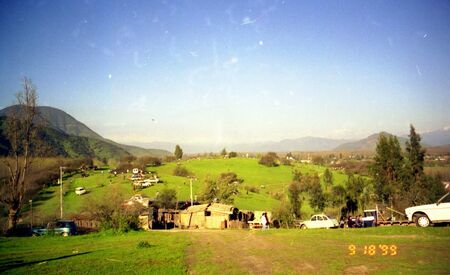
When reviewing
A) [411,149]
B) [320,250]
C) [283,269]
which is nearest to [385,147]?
[411,149]

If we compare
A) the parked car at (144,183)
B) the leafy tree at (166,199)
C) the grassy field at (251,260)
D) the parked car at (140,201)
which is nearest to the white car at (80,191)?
the parked car at (144,183)

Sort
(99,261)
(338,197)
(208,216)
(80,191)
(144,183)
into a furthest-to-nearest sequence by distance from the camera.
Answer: (144,183)
(80,191)
(338,197)
(208,216)
(99,261)

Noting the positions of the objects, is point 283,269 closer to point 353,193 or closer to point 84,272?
point 84,272

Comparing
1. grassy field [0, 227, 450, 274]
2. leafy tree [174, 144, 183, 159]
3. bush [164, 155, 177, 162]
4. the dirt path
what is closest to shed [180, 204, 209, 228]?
grassy field [0, 227, 450, 274]

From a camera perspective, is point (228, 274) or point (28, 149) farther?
point (28, 149)

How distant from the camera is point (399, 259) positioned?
43.8 feet

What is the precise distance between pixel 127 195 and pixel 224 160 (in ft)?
172

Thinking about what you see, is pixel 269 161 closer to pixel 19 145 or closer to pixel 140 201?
pixel 140 201

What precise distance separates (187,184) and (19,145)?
54.9 m

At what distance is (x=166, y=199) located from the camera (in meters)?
69.4

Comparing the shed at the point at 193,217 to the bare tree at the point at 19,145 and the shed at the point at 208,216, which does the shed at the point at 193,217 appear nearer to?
the shed at the point at 208,216

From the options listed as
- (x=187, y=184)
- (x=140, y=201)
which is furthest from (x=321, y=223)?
(x=187, y=184)

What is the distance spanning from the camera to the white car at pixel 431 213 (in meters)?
23.9

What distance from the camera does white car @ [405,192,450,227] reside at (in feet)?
78.4
